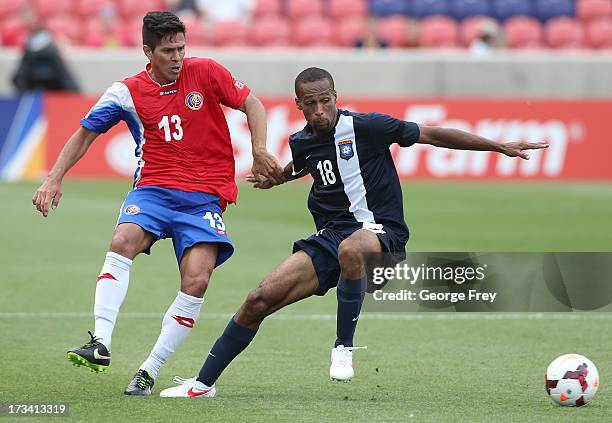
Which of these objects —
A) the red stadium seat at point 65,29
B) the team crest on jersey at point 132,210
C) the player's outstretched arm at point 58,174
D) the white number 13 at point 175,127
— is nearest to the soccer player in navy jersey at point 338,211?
the white number 13 at point 175,127

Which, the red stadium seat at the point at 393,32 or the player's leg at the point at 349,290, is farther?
the red stadium seat at the point at 393,32

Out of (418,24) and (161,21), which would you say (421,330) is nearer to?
(161,21)

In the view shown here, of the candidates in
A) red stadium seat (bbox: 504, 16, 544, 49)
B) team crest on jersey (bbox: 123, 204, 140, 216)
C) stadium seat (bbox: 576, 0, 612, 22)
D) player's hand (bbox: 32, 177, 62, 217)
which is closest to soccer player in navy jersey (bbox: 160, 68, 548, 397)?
team crest on jersey (bbox: 123, 204, 140, 216)

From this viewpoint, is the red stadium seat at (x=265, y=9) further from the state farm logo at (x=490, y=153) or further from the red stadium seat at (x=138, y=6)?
the state farm logo at (x=490, y=153)

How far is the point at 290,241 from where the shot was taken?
1380 cm

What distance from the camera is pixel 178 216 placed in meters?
6.97

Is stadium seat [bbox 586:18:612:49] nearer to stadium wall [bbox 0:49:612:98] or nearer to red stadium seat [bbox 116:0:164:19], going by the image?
stadium wall [bbox 0:49:612:98]

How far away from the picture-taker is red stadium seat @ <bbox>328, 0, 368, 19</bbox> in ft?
82.9

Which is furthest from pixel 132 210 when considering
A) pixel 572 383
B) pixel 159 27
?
pixel 572 383

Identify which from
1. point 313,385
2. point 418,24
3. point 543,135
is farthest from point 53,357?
point 418,24

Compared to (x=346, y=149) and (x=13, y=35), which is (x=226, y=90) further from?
(x=13, y=35)

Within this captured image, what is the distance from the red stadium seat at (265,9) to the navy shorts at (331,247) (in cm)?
1843

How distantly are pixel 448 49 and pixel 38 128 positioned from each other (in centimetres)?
884

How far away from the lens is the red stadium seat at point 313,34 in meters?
24.7
